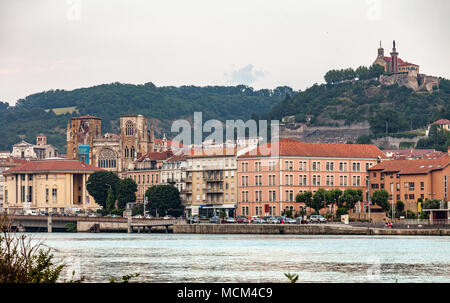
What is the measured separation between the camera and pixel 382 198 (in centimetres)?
12275

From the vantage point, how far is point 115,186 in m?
170

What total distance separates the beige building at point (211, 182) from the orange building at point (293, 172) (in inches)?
113

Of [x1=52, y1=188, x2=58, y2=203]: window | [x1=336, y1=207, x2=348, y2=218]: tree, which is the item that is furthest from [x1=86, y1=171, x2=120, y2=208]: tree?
[x1=336, y1=207, x2=348, y2=218]: tree

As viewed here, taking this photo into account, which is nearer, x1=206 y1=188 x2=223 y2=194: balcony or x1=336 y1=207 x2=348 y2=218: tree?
x1=336 y1=207 x2=348 y2=218: tree

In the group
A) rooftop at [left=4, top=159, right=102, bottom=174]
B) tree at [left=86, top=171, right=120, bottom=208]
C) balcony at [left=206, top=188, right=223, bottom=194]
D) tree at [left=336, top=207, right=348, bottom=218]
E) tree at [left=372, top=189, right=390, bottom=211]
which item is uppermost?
rooftop at [left=4, top=159, right=102, bottom=174]

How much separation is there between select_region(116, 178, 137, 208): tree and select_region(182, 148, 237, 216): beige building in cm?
1488

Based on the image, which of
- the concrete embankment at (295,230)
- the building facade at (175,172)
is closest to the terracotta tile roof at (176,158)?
the building facade at (175,172)

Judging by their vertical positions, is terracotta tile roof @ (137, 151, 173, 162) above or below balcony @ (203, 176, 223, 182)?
above

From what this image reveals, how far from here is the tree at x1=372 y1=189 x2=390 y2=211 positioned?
123m

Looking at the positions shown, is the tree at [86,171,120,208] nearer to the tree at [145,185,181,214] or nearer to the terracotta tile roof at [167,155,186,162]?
the terracotta tile roof at [167,155,186,162]

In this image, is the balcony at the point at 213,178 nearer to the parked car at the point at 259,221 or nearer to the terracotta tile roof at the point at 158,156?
the parked car at the point at 259,221
